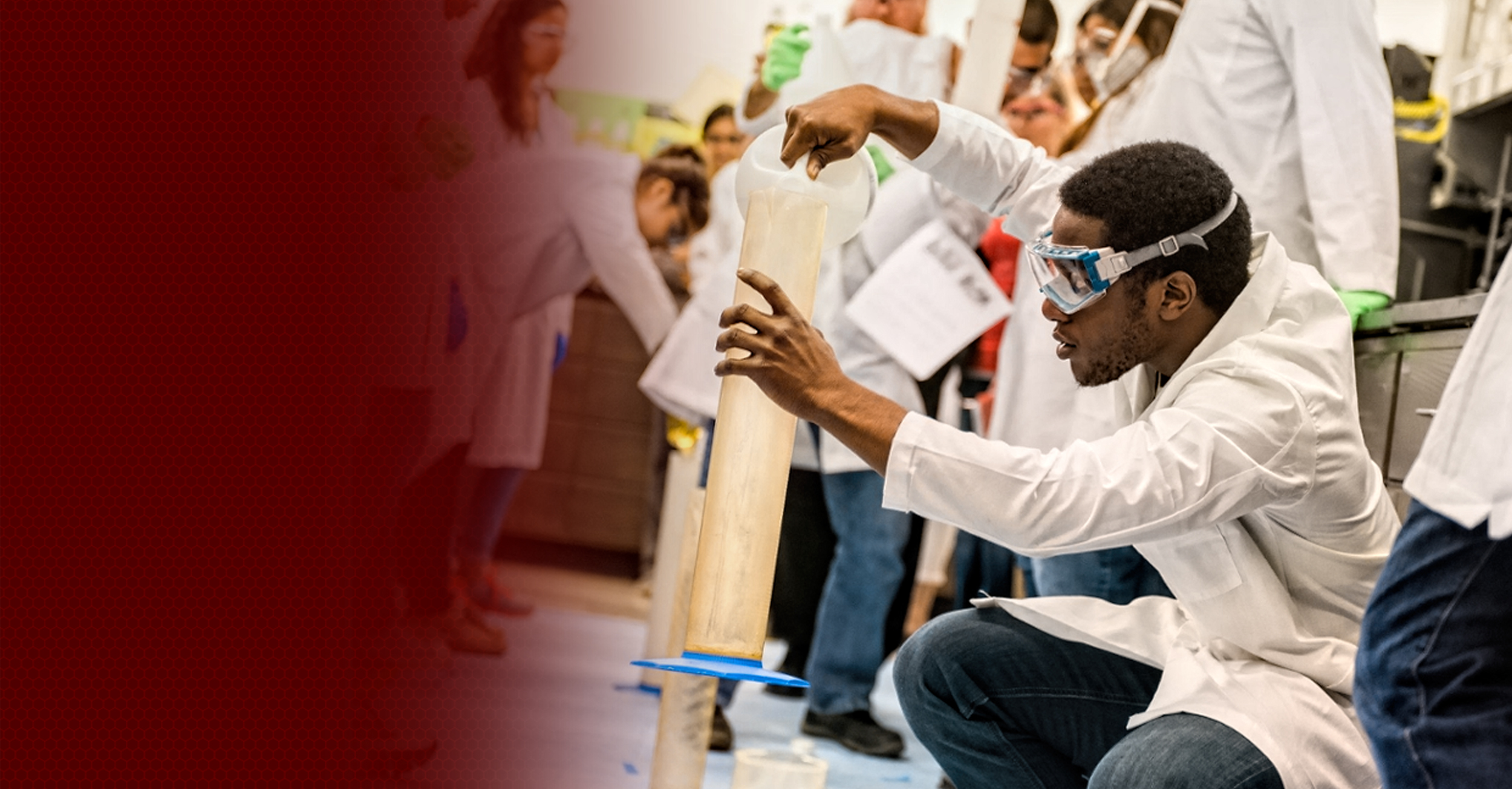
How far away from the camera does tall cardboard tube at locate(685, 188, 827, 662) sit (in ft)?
3.89

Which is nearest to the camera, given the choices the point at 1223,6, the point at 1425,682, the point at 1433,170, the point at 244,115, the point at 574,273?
the point at 1425,682

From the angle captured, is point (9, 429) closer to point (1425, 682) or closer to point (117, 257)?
point (117, 257)

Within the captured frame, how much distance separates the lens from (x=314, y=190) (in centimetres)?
173

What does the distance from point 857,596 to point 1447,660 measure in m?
1.57

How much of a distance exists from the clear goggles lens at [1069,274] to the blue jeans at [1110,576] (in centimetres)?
66

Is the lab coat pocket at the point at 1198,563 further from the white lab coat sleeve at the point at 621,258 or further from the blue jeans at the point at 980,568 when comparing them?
the white lab coat sleeve at the point at 621,258

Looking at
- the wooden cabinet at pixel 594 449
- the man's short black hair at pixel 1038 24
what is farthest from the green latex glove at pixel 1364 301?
the wooden cabinet at pixel 594 449

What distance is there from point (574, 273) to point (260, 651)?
4.34 ft

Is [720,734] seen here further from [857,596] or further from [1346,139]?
[1346,139]

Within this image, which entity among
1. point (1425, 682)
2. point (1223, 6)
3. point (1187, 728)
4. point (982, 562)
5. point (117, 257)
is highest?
point (1223, 6)

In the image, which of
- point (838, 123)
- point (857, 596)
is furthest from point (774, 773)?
point (857, 596)

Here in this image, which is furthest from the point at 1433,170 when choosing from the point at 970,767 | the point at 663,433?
the point at 663,433

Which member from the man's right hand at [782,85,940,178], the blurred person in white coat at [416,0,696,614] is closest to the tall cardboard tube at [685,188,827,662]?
the man's right hand at [782,85,940,178]

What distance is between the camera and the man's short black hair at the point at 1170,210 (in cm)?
123
